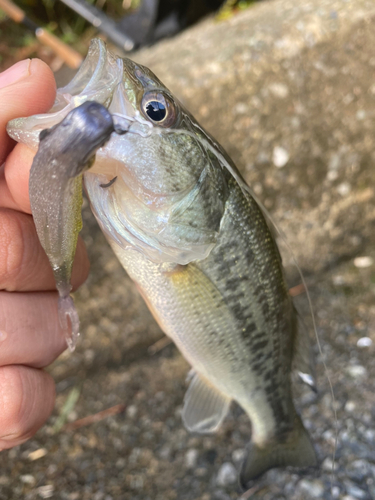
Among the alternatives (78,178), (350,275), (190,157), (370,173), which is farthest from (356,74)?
(78,178)

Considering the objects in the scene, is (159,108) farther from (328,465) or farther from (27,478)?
(27,478)

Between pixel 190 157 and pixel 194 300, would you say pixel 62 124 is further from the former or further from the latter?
pixel 194 300

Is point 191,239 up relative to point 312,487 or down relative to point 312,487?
up

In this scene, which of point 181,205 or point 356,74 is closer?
point 181,205

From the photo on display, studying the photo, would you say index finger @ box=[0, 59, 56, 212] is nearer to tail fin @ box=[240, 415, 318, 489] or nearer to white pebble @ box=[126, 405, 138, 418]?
tail fin @ box=[240, 415, 318, 489]

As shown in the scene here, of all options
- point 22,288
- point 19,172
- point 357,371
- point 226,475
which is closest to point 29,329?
point 22,288

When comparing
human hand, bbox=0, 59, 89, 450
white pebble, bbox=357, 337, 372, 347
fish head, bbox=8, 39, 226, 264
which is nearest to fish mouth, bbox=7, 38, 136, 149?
fish head, bbox=8, 39, 226, 264

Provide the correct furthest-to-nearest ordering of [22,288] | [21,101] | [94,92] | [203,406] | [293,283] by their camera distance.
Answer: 1. [293,283]
2. [203,406]
3. [22,288]
4. [21,101]
5. [94,92]
